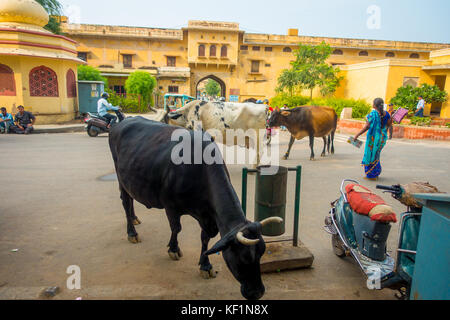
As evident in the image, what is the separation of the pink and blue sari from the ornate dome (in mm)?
17329

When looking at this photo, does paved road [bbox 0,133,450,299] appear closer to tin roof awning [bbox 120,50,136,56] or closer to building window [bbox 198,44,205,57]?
building window [bbox 198,44,205,57]

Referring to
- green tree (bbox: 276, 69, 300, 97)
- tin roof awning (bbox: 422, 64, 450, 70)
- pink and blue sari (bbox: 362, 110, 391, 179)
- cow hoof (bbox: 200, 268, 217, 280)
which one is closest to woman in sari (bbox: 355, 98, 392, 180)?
pink and blue sari (bbox: 362, 110, 391, 179)

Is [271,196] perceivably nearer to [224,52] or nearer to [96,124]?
[96,124]

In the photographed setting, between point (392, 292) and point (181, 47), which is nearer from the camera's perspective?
point (392, 292)

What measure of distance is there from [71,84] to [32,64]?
7.52 ft

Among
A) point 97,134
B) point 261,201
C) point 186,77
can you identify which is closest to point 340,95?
point 186,77

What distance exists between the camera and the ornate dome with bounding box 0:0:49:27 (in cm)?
1545

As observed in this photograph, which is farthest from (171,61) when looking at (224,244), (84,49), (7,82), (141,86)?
(224,244)

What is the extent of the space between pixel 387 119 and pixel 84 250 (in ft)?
22.1

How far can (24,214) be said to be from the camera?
4.75 meters

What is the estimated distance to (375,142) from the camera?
7.07 metres

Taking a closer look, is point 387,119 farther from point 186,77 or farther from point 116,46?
point 116,46

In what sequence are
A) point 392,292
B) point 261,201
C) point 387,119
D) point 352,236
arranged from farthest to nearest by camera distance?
1. point 387,119
2. point 261,201
3. point 352,236
4. point 392,292

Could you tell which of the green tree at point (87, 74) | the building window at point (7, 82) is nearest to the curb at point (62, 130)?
the building window at point (7, 82)
